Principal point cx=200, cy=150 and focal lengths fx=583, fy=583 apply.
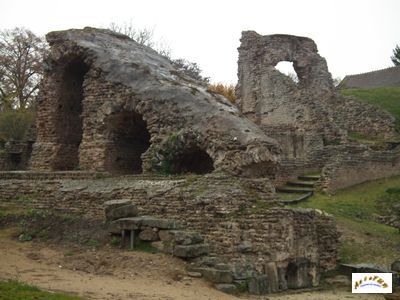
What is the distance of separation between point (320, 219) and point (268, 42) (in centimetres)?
2135

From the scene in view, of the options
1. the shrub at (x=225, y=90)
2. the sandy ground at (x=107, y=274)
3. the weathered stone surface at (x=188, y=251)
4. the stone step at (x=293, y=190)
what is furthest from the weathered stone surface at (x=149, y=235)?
the shrub at (x=225, y=90)

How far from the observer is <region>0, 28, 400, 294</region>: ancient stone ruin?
1119cm

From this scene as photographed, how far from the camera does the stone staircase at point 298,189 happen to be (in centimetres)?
1958

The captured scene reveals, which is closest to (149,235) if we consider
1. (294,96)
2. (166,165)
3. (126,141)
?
(166,165)

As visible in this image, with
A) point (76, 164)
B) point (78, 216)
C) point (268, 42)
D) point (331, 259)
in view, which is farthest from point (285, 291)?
point (268, 42)

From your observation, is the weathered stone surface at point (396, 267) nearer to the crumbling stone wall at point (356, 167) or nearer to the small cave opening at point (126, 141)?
the small cave opening at point (126, 141)

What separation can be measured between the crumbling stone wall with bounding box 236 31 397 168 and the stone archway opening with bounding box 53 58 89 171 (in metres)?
12.4

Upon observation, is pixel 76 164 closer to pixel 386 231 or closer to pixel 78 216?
pixel 78 216

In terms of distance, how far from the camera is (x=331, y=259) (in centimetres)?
1296

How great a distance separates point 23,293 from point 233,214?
4.88 m

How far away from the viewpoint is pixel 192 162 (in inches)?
587

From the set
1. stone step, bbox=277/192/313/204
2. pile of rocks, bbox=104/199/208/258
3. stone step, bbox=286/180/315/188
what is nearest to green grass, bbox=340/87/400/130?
stone step, bbox=286/180/315/188

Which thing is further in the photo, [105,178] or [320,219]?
[105,178]

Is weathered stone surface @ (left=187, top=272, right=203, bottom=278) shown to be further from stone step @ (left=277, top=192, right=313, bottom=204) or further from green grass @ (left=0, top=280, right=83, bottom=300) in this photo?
stone step @ (left=277, top=192, right=313, bottom=204)
